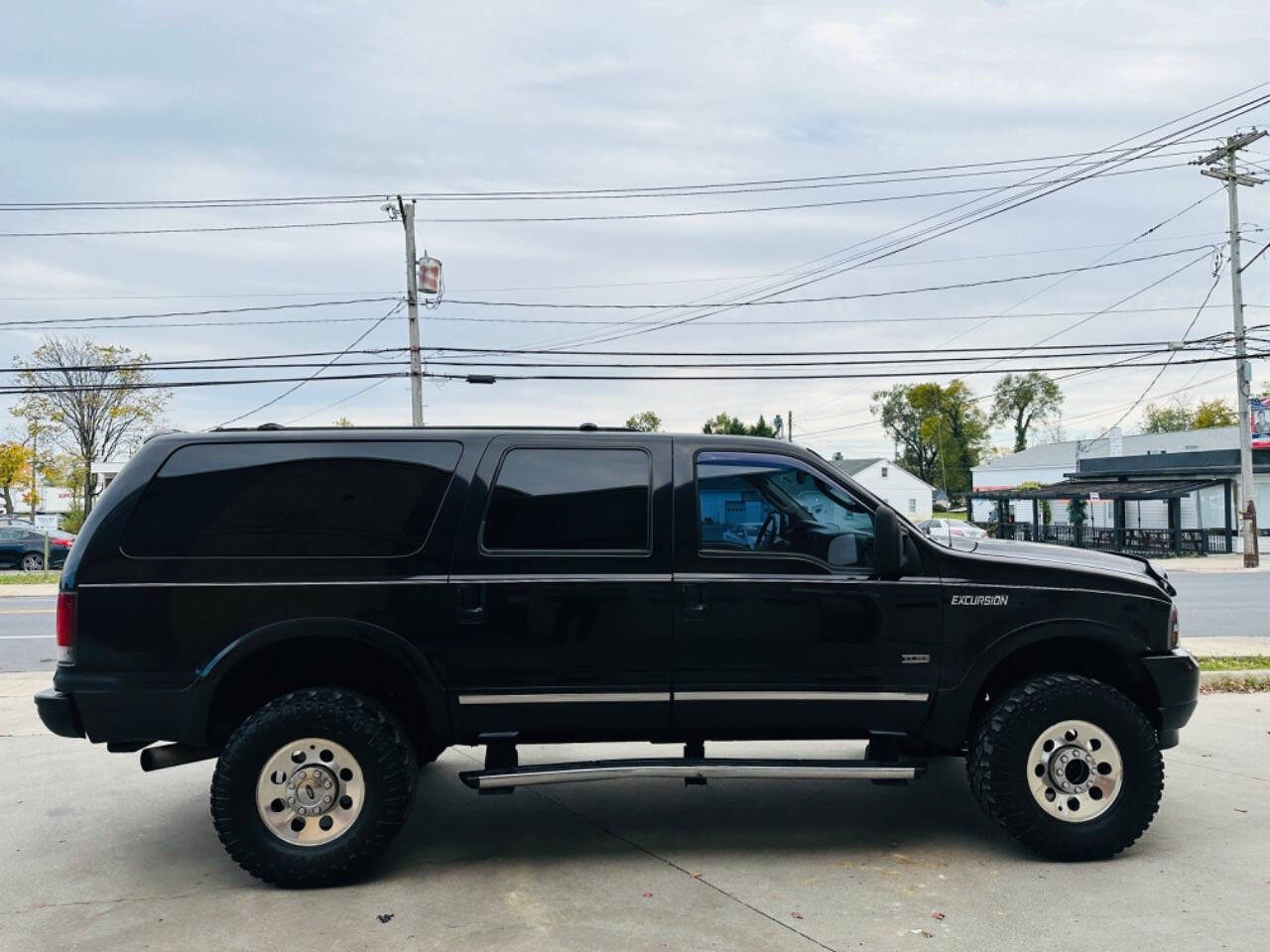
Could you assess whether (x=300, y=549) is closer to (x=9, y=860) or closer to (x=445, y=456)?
(x=445, y=456)

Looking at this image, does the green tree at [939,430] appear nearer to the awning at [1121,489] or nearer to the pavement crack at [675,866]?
the awning at [1121,489]

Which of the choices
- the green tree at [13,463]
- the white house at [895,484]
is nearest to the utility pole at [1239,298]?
the white house at [895,484]

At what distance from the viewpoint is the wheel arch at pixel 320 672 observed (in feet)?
15.0

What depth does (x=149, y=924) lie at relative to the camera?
4125 millimetres

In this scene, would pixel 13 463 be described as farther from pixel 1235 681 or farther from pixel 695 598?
pixel 695 598

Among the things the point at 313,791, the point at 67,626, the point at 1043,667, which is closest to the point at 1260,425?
the point at 1043,667

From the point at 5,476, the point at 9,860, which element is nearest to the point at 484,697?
the point at 9,860

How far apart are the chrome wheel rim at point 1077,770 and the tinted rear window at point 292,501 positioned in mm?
3048

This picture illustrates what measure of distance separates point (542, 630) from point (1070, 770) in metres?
2.54

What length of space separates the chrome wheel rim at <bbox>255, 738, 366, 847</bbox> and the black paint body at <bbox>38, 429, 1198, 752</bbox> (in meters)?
0.40

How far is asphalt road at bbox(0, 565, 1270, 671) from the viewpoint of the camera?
41.7ft

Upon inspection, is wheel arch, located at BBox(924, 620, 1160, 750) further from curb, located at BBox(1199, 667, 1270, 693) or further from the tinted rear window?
curb, located at BBox(1199, 667, 1270, 693)

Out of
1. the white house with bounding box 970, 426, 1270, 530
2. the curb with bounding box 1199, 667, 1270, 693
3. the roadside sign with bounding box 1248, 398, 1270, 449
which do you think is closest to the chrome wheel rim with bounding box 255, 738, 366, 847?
the curb with bounding box 1199, 667, 1270, 693

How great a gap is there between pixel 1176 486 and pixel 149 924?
3655 cm
